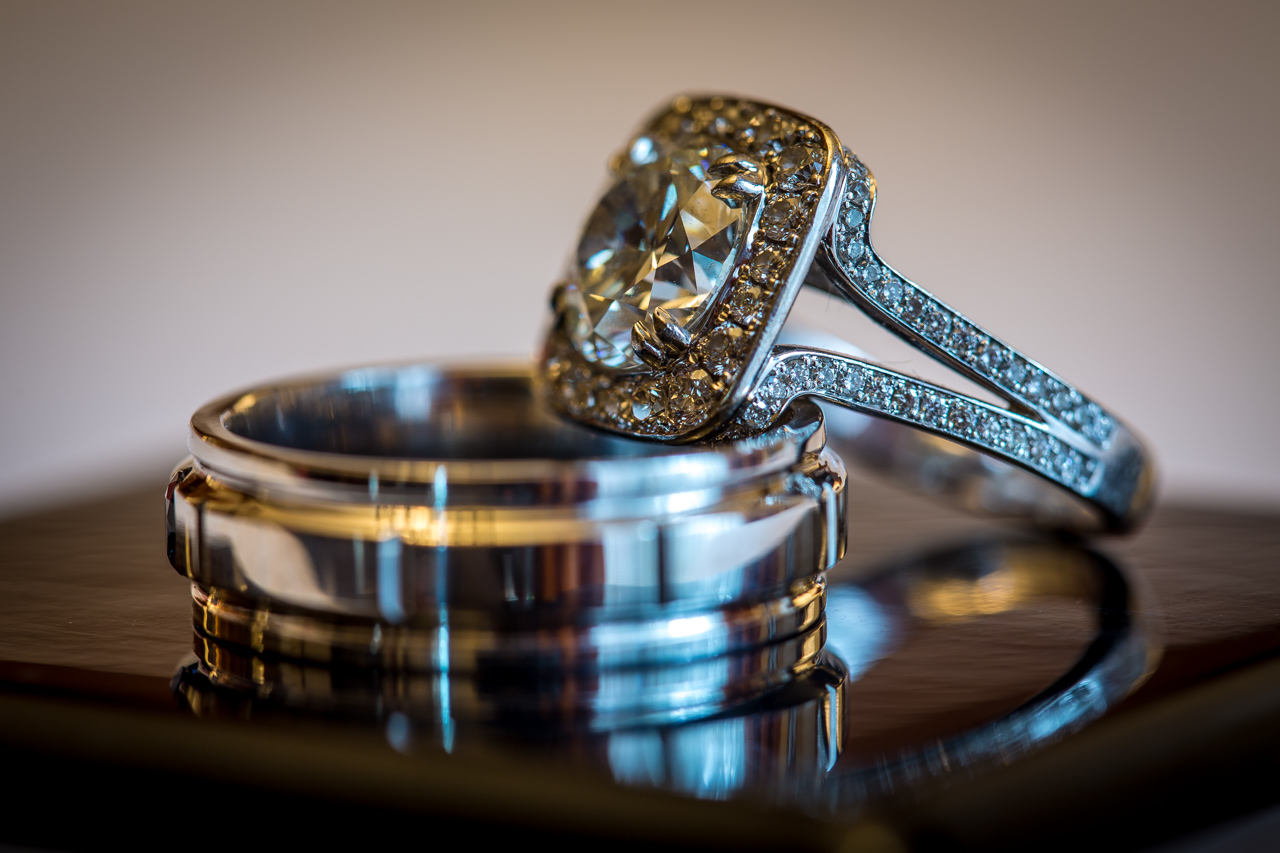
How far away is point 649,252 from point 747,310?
8 cm

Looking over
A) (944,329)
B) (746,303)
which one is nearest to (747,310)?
(746,303)

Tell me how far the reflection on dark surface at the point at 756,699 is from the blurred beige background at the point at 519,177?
0.95 metres

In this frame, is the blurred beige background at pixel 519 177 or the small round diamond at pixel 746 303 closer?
the small round diamond at pixel 746 303

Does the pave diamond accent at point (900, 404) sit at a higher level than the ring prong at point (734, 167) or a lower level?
lower

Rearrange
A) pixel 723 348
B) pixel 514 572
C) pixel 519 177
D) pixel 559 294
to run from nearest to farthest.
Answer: pixel 514 572, pixel 723 348, pixel 559 294, pixel 519 177

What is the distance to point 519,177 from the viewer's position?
1.53 metres

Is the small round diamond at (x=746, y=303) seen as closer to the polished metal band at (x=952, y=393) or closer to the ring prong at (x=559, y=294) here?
the polished metal band at (x=952, y=393)

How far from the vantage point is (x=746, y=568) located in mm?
477

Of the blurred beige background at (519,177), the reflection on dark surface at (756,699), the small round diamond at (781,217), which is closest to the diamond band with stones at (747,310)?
the small round diamond at (781,217)

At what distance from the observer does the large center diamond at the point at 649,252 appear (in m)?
0.57

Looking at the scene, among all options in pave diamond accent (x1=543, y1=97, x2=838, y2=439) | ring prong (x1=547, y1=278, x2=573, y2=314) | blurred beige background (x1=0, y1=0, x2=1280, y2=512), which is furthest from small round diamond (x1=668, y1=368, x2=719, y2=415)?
blurred beige background (x1=0, y1=0, x2=1280, y2=512)

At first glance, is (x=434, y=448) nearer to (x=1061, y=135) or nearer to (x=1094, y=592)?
(x=1094, y=592)

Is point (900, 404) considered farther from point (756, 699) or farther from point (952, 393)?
point (756, 699)

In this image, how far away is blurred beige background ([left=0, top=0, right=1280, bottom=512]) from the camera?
143 cm
